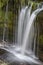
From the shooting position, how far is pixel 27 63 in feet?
24.8

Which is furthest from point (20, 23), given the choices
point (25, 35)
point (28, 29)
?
point (28, 29)

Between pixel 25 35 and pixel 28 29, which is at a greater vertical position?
pixel 28 29

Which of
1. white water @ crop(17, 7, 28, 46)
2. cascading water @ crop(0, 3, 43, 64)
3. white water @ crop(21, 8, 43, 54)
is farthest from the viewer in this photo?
white water @ crop(17, 7, 28, 46)

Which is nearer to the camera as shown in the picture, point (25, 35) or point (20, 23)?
point (25, 35)

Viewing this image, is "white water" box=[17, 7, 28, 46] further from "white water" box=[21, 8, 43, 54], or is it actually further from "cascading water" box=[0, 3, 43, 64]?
"white water" box=[21, 8, 43, 54]

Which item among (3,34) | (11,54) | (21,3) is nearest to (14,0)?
(21,3)

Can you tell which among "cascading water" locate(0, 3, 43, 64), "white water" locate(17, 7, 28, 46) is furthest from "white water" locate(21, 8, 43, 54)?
"white water" locate(17, 7, 28, 46)

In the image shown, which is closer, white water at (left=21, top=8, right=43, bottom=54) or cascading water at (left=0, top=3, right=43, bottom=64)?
cascading water at (left=0, top=3, right=43, bottom=64)

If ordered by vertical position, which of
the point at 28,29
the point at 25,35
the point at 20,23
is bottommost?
the point at 25,35

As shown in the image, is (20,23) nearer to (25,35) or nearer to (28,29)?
(25,35)

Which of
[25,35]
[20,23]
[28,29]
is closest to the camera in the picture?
[28,29]

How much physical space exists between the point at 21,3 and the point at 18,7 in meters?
0.31

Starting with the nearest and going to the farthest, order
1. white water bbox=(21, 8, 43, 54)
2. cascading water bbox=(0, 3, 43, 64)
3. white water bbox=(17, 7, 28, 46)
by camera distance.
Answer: cascading water bbox=(0, 3, 43, 64) → white water bbox=(21, 8, 43, 54) → white water bbox=(17, 7, 28, 46)

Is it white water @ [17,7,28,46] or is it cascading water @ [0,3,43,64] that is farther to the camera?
white water @ [17,7,28,46]
